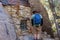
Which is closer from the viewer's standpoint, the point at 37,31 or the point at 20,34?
the point at 37,31

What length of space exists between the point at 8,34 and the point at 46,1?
13.9 feet

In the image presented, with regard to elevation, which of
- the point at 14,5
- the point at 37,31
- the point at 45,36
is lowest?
the point at 45,36

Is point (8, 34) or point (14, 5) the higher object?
point (14, 5)

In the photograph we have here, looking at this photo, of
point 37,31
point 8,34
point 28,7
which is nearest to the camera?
point 8,34

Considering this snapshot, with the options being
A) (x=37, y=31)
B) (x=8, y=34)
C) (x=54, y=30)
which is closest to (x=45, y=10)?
(x=54, y=30)

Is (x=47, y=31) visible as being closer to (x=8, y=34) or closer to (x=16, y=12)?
(x=16, y=12)

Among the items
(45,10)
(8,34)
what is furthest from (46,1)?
(8,34)

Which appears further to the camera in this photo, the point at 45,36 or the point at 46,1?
the point at 46,1

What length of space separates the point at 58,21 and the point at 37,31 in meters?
2.83

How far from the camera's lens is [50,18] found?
29.3ft

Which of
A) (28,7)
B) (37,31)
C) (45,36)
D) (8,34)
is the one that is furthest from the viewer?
(28,7)

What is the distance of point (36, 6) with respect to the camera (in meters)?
9.28

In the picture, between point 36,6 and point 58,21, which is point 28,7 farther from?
point 58,21

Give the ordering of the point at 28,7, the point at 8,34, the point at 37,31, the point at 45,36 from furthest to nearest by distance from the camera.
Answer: the point at 28,7 → the point at 45,36 → the point at 37,31 → the point at 8,34
